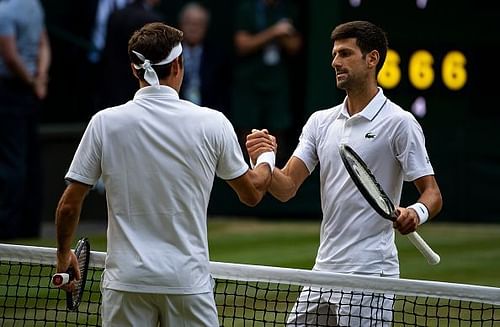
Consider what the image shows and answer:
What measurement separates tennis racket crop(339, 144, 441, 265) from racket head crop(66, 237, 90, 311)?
3.79 ft

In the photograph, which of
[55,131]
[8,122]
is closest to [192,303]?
[8,122]

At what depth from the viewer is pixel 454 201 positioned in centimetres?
1371

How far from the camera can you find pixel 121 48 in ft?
43.4

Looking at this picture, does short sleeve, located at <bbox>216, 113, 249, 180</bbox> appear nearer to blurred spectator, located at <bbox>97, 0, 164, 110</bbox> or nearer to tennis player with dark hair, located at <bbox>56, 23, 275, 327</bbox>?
tennis player with dark hair, located at <bbox>56, 23, 275, 327</bbox>

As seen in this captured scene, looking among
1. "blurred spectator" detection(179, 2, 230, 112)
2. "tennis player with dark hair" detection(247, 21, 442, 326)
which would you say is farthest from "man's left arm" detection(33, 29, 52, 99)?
"tennis player with dark hair" detection(247, 21, 442, 326)

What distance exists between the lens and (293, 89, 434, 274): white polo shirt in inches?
228

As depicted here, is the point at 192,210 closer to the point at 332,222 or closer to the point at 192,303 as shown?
the point at 192,303

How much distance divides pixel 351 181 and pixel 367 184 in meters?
0.39

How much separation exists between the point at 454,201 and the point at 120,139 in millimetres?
8887

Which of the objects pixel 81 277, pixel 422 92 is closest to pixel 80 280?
pixel 81 277

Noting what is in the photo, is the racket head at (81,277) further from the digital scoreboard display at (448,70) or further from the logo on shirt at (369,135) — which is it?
the digital scoreboard display at (448,70)

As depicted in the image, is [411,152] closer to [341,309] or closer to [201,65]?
[341,309]

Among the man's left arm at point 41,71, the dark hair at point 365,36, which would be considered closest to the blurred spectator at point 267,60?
the man's left arm at point 41,71

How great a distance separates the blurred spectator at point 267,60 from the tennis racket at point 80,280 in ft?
27.1
